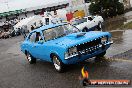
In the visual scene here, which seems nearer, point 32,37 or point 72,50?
point 72,50

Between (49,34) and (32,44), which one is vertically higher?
(49,34)

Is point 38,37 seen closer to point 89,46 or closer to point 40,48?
point 40,48

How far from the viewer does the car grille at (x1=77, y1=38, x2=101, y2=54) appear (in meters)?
11.1

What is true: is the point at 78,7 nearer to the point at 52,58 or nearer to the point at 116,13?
the point at 116,13

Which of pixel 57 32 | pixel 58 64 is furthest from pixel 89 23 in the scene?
pixel 58 64

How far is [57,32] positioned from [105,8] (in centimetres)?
2808

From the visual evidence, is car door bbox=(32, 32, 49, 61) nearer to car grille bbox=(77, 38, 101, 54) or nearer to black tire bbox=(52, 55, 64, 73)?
black tire bbox=(52, 55, 64, 73)

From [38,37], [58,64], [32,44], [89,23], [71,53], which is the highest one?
[38,37]

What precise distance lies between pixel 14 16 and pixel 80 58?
64869 mm

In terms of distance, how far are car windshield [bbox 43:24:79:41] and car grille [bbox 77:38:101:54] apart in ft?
5.36

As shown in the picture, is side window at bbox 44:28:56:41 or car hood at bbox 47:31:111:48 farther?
side window at bbox 44:28:56:41

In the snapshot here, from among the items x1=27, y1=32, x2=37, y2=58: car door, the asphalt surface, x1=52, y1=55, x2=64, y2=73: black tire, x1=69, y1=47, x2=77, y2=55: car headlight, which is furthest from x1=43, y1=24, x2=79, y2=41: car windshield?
x1=69, y1=47, x2=77, y2=55: car headlight

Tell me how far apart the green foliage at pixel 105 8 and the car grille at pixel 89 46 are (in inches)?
1134

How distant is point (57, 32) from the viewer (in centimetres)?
1277
